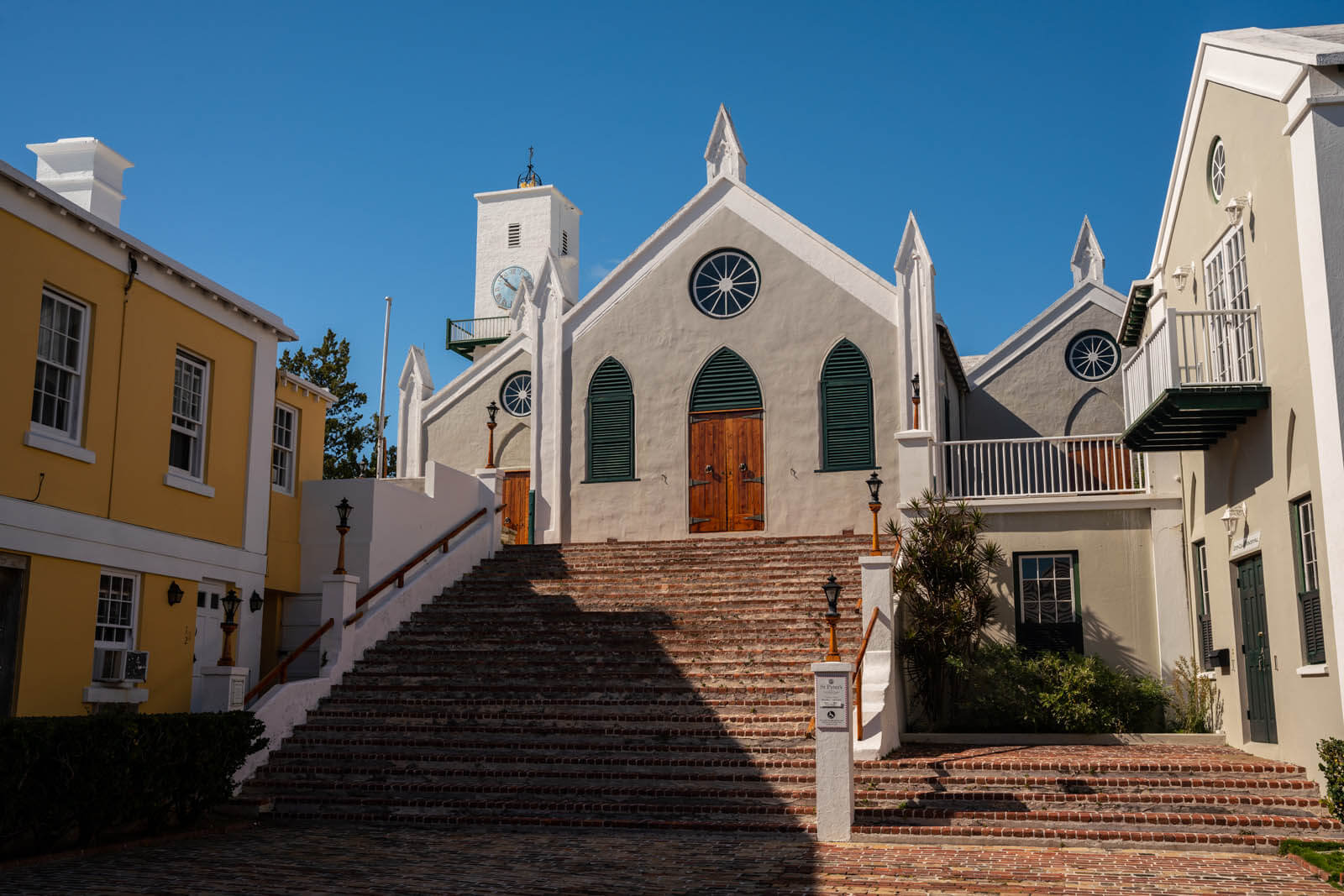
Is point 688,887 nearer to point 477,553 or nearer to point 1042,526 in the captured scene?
point 1042,526

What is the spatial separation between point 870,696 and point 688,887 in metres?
5.17

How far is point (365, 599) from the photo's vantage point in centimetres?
1698

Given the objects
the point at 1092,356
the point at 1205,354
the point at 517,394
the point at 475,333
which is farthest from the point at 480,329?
the point at 1205,354

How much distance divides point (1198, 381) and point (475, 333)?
90.0 feet

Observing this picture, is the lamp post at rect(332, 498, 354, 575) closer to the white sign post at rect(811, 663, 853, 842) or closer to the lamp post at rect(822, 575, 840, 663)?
the lamp post at rect(822, 575, 840, 663)

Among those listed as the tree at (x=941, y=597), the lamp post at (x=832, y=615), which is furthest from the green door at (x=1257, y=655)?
the lamp post at (x=832, y=615)

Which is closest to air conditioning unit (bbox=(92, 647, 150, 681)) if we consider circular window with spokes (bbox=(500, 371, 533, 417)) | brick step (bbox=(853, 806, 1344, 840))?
brick step (bbox=(853, 806, 1344, 840))

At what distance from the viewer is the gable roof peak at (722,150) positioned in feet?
75.4

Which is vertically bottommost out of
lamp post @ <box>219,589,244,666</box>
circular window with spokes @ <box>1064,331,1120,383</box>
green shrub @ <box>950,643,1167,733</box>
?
green shrub @ <box>950,643,1167,733</box>

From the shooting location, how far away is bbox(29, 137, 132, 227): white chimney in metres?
16.4

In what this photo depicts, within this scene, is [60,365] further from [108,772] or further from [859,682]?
[859,682]

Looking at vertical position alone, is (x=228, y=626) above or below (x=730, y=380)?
below

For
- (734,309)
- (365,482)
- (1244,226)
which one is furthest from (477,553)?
(1244,226)

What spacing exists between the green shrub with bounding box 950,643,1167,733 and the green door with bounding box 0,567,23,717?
11084 millimetres
